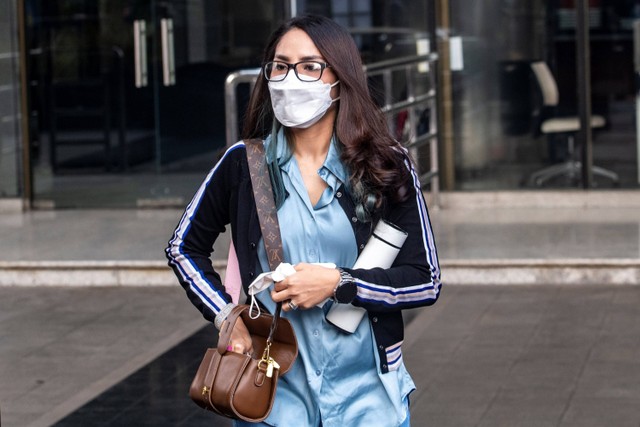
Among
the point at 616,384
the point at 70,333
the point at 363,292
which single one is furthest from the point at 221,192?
the point at 70,333

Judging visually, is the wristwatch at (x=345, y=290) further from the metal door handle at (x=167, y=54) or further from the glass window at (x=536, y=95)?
the metal door handle at (x=167, y=54)

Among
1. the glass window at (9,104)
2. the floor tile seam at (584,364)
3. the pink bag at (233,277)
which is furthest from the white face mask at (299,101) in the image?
the glass window at (9,104)

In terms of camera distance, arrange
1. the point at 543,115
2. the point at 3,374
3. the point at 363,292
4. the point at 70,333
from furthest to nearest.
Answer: the point at 543,115
the point at 70,333
the point at 3,374
the point at 363,292

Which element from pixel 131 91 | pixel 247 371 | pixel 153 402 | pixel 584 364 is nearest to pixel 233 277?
pixel 247 371

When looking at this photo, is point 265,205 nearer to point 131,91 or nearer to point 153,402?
point 153,402

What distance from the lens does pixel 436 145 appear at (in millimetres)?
11414

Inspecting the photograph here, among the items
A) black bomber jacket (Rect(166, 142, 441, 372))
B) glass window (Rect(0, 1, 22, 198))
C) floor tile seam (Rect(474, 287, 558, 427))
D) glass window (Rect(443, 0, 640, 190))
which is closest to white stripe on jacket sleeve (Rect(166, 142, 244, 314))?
black bomber jacket (Rect(166, 142, 441, 372))

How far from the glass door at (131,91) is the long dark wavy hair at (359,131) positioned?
835cm

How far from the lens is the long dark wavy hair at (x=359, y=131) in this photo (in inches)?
134

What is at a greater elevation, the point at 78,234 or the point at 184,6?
Result: the point at 184,6

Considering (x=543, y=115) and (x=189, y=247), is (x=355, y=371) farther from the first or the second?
(x=543, y=115)

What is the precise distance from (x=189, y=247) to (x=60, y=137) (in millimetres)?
8917

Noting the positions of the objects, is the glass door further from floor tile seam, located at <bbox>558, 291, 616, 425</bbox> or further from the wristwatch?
the wristwatch

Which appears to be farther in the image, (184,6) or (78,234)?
(184,6)
